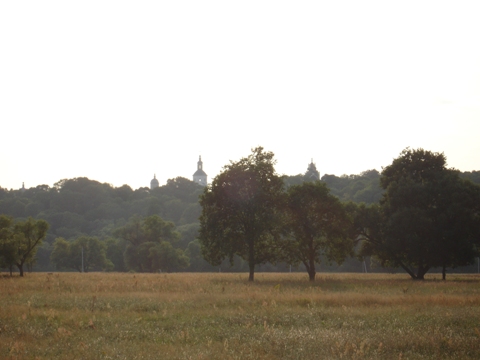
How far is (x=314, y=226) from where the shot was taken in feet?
140

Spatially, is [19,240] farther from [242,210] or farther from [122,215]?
[122,215]

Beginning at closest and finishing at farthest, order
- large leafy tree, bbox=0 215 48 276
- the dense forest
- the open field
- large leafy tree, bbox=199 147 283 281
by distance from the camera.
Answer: the open field, large leafy tree, bbox=199 147 283 281, large leafy tree, bbox=0 215 48 276, the dense forest

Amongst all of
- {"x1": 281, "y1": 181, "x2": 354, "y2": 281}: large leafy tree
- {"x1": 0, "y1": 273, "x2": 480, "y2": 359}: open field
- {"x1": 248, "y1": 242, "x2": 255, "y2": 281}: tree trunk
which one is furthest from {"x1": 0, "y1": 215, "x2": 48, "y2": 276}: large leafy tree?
{"x1": 281, "y1": 181, "x2": 354, "y2": 281}: large leafy tree

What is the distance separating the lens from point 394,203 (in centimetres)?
4450

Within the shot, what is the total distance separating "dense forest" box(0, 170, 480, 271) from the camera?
279 feet

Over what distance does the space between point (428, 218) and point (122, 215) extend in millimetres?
114770

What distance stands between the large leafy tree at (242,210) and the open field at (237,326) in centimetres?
1574

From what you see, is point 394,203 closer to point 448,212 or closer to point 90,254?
point 448,212

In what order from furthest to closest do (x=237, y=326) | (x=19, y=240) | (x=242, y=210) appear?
1. (x=19, y=240)
2. (x=242, y=210)
3. (x=237, y=326)

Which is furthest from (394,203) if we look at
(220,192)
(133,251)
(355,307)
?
(133,251)

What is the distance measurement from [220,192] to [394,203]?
15.5 m

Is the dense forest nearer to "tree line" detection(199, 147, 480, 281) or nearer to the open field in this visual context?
"tree line" detection(199, 147, 480, 281)

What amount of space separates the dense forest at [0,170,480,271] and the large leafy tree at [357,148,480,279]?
37.1 m

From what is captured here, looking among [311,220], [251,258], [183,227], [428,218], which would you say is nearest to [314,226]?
[311,220]
